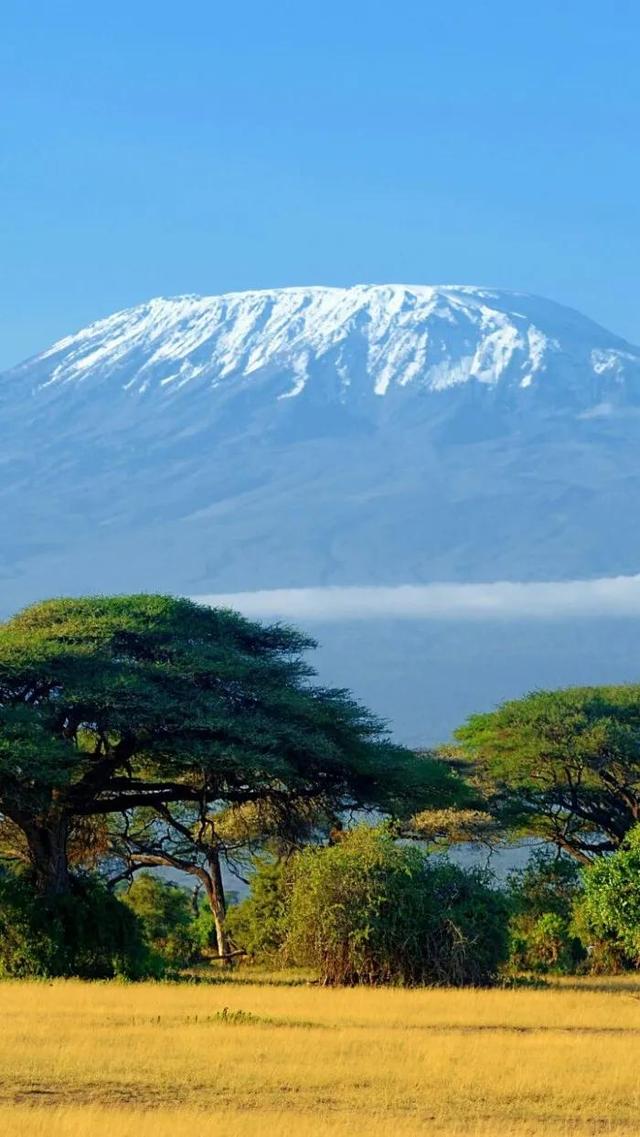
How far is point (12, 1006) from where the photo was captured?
101 feet

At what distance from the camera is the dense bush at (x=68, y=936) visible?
37.6 m

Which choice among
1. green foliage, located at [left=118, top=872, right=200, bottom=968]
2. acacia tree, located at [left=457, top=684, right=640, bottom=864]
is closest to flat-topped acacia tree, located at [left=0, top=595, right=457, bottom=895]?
green foliage, located at [left=118, top=872, right=200, bottom=968]

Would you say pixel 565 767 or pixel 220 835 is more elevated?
pixel 565 767

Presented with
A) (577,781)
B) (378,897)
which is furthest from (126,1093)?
(577,781)

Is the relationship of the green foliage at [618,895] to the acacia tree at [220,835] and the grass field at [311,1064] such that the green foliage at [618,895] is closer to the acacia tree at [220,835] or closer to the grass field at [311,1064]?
the acacia tree at [220,835]

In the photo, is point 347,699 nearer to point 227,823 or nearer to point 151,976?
point 227,823

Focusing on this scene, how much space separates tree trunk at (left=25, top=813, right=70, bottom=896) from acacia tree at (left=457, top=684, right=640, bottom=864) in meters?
19.7

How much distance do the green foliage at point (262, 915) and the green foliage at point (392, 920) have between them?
441 cm

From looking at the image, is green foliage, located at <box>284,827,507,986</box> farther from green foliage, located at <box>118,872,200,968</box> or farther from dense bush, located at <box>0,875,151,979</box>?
green foliage, located at <box>118,872,200,968</box>

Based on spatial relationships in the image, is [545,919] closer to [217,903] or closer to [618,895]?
[618,895]

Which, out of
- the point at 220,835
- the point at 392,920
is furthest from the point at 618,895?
the point at 220,835

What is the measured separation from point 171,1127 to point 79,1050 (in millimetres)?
6369

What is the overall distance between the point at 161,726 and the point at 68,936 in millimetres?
4878

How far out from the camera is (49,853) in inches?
1604
